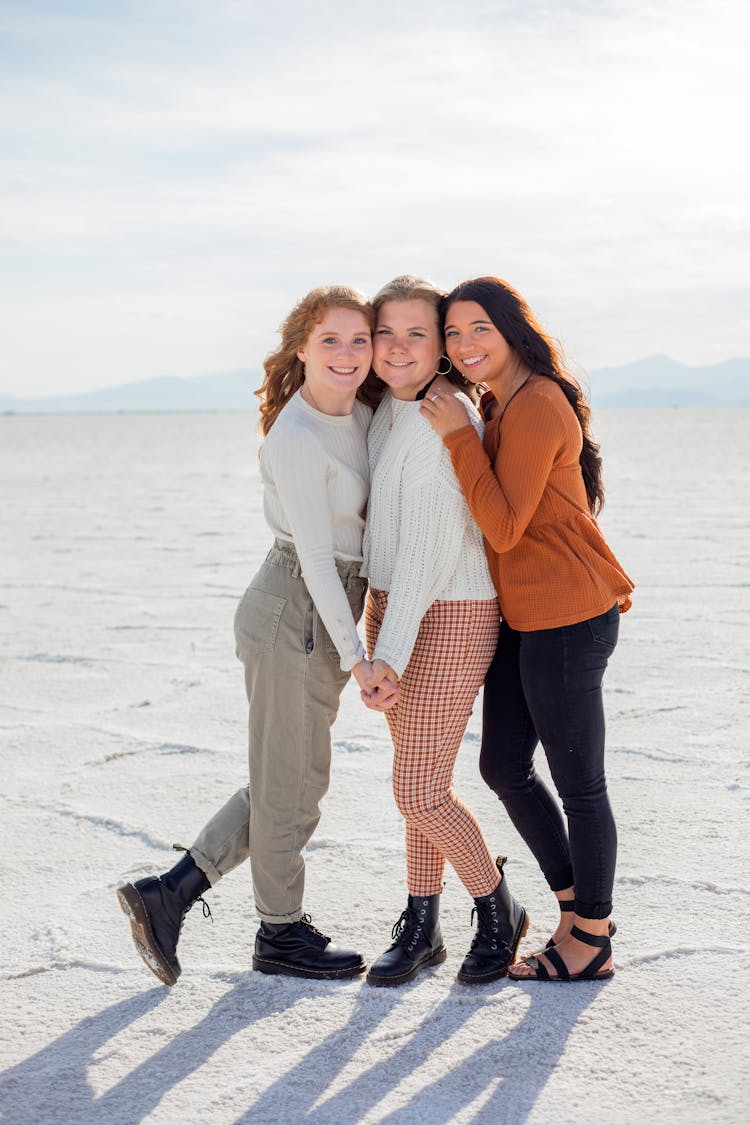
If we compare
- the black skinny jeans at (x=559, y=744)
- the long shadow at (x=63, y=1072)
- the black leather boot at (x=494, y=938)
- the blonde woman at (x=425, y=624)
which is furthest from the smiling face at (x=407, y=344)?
the long shadow at (x=63, y=1072)

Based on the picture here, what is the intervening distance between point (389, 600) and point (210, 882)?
0.96 metres

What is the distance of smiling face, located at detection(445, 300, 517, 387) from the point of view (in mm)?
2926

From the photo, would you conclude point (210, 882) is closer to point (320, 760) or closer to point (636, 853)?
point (320, 760)

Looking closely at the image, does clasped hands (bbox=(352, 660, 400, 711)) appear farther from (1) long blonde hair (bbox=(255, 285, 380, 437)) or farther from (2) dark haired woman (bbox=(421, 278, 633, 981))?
(1) long blonde hair (bbox=(255, 285, 380, 437))

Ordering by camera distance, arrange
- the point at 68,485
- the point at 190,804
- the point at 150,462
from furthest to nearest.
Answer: the point at 150,462 < the point at 68,485 < the point at 190,804

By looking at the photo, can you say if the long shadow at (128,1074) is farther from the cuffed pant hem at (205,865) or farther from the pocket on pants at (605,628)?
the pocket on pants at (605,628)

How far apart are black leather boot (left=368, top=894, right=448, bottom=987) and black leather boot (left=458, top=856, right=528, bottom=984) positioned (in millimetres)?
97

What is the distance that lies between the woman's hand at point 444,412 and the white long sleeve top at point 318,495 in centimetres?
26

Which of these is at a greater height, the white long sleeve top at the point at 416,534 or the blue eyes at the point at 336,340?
the blue eyes at the point at 336,340

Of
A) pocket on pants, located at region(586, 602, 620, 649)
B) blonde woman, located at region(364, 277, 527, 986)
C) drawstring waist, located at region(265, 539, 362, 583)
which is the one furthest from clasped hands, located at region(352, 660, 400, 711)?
pocket on pants, located at region(586, 602, 620, 649)

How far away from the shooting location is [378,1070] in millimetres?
2553

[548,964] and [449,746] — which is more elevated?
[449,746]

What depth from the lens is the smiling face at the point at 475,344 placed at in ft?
9.60

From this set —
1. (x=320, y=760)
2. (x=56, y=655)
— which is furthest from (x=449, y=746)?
A: (x=56, y=655)
